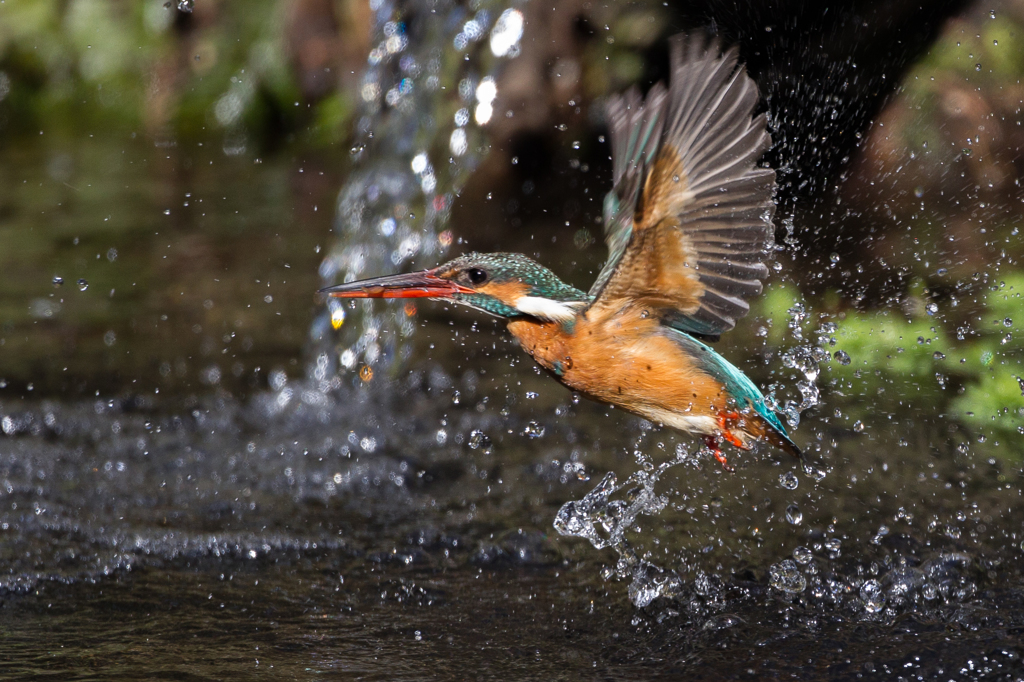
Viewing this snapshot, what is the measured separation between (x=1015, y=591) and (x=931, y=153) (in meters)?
3.42

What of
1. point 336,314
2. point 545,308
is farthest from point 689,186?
point 336,314

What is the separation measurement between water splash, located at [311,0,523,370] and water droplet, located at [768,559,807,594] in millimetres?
2535

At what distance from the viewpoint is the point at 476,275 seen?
259cm

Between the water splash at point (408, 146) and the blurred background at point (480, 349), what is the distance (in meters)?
0.02

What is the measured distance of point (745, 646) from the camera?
2693 millimetres

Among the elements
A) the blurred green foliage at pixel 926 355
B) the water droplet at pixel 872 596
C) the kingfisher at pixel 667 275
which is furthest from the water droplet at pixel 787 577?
the blurred green foliage at pixel 926 355

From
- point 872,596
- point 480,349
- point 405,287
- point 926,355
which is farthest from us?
point 480,349

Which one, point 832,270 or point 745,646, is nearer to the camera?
point 745,646

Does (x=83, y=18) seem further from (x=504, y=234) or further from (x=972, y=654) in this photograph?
(x=972, y=654)

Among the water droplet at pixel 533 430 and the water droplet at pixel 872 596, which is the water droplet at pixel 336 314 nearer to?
the water droplet at pixel 533 430

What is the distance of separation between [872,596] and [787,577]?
0.76ft

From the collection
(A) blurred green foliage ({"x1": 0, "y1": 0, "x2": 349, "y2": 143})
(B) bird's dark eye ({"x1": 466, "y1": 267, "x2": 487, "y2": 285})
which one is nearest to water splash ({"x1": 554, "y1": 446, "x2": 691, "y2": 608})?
(B) bird's dark eye ({"x1": 466, "y1": 267, "x2": 487, "y2": 285})

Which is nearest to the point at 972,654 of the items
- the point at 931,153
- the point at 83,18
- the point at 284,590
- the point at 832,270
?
the point at 284,590

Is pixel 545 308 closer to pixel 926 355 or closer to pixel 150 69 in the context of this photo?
pixel 926 355
